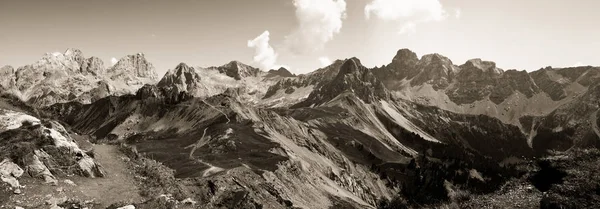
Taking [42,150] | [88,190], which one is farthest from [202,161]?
[88,190]

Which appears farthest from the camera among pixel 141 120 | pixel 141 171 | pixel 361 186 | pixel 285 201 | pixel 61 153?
pixel 141 120

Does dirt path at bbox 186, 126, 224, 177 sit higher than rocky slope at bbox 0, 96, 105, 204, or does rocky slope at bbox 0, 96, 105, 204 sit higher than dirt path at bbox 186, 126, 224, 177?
rocky slope at bbox 0, 96, 105, 204

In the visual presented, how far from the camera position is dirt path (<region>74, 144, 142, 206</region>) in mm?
32312

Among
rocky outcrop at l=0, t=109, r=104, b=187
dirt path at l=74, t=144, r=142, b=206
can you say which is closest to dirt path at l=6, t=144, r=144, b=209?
dirt path at l=74, t=144, r=142, b=206

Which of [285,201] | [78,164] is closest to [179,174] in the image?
[285,201]

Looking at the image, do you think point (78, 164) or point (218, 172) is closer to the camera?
point (78, 164)

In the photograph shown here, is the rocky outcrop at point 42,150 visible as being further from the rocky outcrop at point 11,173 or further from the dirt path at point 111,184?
the dirt path at point 111,184

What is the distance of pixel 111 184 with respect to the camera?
3591 centimetres

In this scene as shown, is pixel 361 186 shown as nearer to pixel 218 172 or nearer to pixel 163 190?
pixel 218 172

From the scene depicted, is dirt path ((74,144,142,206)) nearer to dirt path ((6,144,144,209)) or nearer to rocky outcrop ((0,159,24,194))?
dirt path ((6,144,144,209))

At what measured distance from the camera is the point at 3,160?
30.6 m

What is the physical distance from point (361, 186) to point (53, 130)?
112975 millimetres

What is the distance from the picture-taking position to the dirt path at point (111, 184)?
3231 centimetres

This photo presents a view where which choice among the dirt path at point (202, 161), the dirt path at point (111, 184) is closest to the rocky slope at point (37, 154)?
the dirt path at point (111, 184)
